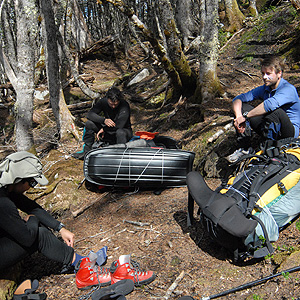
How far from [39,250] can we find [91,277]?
572 mm

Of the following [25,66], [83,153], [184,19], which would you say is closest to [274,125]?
[83,153]

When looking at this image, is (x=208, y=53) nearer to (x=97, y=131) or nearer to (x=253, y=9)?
(x=97, y=131)

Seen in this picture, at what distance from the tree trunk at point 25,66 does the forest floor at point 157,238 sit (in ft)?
2.42

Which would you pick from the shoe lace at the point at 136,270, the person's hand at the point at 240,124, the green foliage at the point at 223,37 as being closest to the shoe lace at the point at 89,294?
the shoe lace at the point at 136,270

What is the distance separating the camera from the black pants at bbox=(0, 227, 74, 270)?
2721mm

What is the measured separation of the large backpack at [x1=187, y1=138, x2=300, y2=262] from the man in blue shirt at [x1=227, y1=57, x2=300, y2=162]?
418 mm

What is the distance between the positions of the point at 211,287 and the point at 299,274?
2.31 feet

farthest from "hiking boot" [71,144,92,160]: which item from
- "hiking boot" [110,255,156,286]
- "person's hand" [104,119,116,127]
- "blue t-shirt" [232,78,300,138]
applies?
"blue t-shirt" [232,78,300,138]

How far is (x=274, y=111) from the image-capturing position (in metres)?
3.52

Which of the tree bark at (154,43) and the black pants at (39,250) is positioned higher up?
the tree bark at (154,43)

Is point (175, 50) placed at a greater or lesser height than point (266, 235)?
greater

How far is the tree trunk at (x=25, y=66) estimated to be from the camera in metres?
5.28

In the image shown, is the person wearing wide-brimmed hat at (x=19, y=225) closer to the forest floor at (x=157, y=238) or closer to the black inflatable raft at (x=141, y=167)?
the forest floor at (x=157, y=238)

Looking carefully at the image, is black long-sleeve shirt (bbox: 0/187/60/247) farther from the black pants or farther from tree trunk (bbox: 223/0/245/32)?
tree trunk (bbox: 223/0/245/32)
